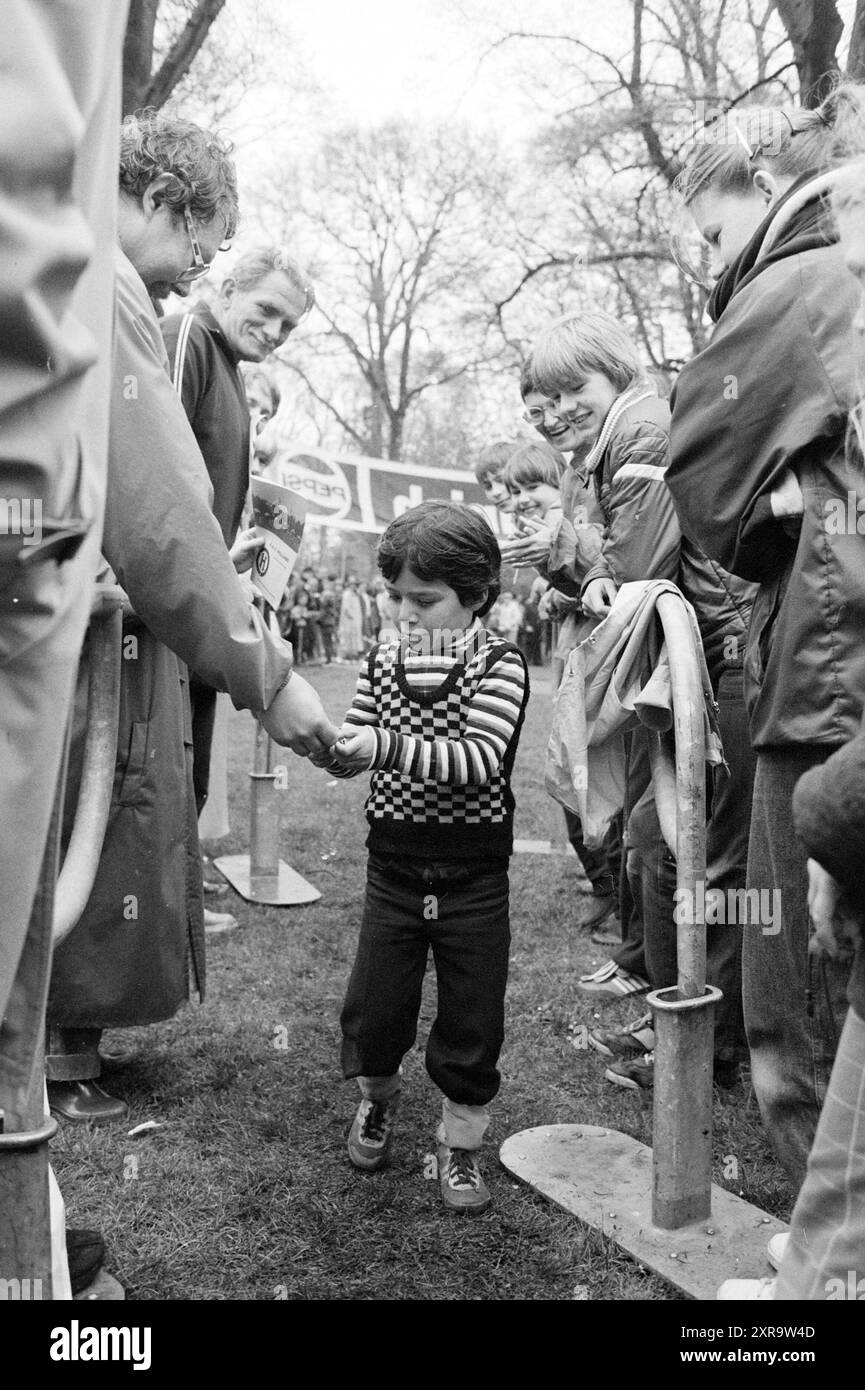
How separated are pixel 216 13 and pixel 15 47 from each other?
967 cm

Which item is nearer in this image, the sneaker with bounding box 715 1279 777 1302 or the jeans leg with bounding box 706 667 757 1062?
the sneaker with bounding box 715 1279 777 1302

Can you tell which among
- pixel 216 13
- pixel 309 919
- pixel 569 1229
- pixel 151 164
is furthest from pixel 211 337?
pixel 216 13

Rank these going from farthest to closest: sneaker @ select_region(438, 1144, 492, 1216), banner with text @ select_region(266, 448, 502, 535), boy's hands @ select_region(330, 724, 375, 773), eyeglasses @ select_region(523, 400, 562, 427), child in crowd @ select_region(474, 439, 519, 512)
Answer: banner with text @ select_region(266, 448, 502, 535), child in crowd @ select_region(474, 439, 519, 512), eyeglasses @ select_region(523, 400, 562, 427), sneaker @ select_region(438, 1144, 492, 1216), boy's hands @ select_region(330, 724, 375, 773)

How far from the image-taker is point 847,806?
125cm

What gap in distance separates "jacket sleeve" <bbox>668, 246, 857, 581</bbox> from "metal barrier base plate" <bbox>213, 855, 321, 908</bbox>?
3140 millimetres

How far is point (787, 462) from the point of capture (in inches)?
78.4

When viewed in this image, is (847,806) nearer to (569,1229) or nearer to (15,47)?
(15,47)

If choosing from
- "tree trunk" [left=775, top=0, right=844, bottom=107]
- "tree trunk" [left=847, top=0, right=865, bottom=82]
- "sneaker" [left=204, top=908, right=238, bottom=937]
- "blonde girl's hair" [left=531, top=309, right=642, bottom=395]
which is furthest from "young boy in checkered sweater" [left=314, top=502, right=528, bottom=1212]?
"tree trunk" [left=775, top=0, right=844, bottom=107]

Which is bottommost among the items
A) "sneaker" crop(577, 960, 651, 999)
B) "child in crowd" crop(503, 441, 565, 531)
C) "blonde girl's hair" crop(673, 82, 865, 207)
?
"sneaker" crop(577, 960, 651, 999)

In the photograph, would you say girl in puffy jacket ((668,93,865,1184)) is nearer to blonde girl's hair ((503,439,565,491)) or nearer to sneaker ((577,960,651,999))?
sneaker ((577,960,651,999))

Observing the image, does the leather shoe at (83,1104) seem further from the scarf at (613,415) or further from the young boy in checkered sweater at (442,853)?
the scarf at (613,415)

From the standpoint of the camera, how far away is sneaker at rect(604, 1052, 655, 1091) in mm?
3156

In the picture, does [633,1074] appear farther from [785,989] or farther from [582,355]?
[582,355]

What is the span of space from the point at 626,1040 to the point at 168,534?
214 cm
